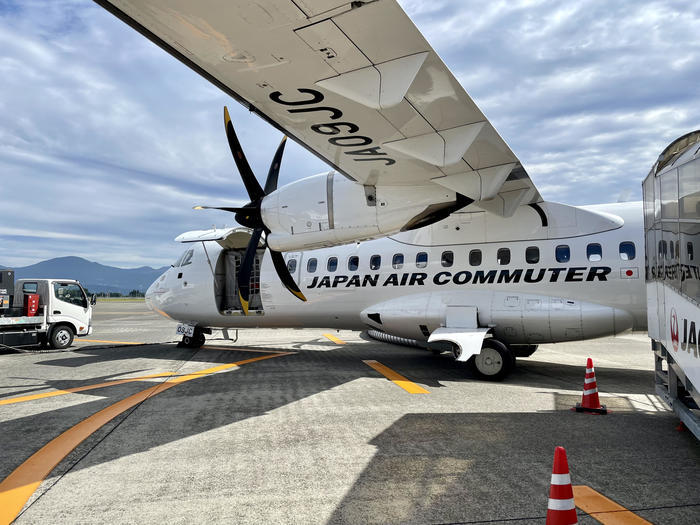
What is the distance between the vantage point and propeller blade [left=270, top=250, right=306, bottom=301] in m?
11.4

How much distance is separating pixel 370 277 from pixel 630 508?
793cm

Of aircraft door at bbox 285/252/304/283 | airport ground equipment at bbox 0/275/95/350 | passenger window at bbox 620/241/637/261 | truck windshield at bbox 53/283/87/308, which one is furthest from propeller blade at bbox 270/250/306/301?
truck windshield at bbox 53/283/87/308

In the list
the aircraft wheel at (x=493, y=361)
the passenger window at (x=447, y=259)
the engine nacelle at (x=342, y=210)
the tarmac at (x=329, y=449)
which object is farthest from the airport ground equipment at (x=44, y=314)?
the aircraft wheel at (x=493, y=361)

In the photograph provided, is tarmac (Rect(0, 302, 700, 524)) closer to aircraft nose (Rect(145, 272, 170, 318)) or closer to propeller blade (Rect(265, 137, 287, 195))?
propeller blade (Rect(265, 137, 287, 195))

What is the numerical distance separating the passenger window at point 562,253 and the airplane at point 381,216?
0.09ft

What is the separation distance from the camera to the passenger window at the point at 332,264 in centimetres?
1173

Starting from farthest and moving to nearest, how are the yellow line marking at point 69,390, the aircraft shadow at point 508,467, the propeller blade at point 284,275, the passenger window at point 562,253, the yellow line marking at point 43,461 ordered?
the propeller blade at point 284,275 < the passenger window at point 562,253 < the yellow line marking at point 69,390 < the yellow line marking at point 43,461 < the aircraft shadow at point 508,467

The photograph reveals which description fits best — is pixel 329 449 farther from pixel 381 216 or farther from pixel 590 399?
pixel 381 216

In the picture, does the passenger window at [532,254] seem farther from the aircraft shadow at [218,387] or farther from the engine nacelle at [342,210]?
the aircraft shadow at [218,387]

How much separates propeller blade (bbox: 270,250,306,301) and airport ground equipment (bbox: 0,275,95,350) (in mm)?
8328

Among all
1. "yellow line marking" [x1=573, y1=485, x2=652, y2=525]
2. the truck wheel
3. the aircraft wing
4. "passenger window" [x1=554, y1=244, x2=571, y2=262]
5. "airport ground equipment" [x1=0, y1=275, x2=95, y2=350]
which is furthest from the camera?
the truck wheel

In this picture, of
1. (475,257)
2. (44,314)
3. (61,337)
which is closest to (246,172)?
(475,257)

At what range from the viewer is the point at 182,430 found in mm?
5707

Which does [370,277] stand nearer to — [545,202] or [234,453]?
[545,202]
